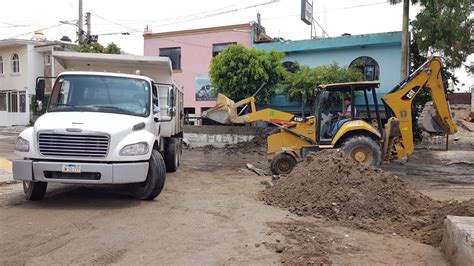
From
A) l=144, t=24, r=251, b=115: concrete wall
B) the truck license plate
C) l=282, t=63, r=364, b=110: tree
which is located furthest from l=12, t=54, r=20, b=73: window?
the truck license plate

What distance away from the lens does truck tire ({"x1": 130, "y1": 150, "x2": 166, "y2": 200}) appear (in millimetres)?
8375

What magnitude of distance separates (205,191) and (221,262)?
209 inches

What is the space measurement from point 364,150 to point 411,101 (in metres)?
2.43

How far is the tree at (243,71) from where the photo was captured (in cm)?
2328

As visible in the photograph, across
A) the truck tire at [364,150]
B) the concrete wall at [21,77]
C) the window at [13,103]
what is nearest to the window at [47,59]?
the concrete wall at [21,77]

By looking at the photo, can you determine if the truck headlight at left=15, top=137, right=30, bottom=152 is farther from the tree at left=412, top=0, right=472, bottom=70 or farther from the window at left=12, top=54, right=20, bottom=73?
the window at left=12, top=54, right=20, bottom=73

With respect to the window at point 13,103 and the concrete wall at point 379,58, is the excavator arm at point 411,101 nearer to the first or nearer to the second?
the concrete wall at point 379,58

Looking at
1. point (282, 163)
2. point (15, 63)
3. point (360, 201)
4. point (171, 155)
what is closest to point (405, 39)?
point (282, 163)

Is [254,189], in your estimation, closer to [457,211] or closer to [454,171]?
[457,211]

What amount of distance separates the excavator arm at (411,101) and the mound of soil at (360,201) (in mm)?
4295

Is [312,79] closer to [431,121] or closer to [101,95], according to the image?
[431,121]

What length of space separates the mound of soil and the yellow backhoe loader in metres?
2.91

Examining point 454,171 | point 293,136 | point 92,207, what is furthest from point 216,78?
point 92,207

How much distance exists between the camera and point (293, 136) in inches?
543
